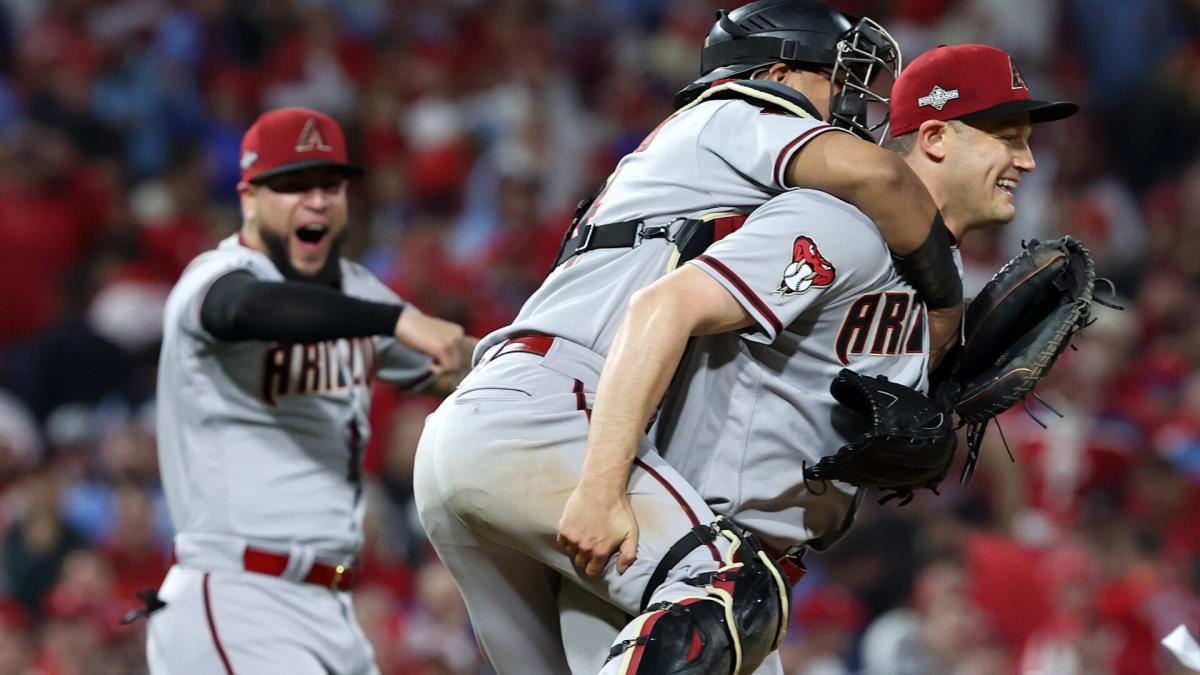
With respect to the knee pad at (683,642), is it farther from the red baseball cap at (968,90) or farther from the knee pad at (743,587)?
the red baseball cap at (968,90)

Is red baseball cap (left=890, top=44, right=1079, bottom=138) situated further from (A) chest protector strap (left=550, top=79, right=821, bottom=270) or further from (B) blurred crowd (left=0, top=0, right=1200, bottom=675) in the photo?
(B) blurred crowd (left=0, top=0, right=1200, bottom=675)

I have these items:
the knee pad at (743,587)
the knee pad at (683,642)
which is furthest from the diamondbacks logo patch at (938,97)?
the knee pad at (683,642)

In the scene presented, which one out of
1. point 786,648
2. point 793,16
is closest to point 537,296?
point 793,16

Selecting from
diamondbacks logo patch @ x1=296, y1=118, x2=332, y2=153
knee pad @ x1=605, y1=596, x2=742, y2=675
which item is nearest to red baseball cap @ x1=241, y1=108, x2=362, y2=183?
diamondbacks logo patch @ x1=296, y1=118, x2=332, y2=153

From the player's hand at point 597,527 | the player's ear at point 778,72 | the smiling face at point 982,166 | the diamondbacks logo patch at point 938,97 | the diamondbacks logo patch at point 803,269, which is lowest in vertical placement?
the player's hand at point 597,527

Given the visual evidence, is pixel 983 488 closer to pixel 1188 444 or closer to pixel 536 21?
pixel 1188 444

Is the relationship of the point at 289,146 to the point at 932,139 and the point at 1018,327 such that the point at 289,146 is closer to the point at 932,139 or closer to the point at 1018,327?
the point at 932,139

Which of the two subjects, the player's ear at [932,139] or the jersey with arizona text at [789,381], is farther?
the player's ear at [932,139]
